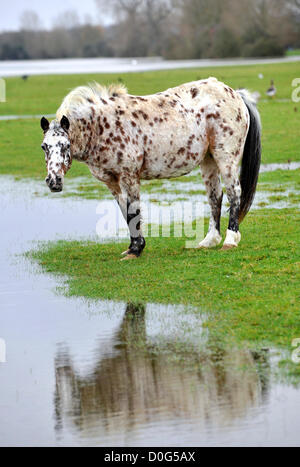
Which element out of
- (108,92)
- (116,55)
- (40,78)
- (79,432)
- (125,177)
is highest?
(116,55)

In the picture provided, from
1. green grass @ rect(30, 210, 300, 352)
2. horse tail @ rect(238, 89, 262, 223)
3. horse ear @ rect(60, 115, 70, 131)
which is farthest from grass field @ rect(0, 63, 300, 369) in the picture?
horse ear @ rect(60, 115, 70, 131)

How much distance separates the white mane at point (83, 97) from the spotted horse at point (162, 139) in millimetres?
11

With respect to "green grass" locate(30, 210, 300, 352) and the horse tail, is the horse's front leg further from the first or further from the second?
the horse tail

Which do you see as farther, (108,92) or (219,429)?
(108,92)

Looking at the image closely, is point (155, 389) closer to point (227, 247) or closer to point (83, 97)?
point (227, 247)

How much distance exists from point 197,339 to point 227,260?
2.97 m

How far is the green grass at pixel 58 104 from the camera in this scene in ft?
70.6

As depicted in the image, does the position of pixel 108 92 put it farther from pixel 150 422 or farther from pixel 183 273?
pixel 150 422

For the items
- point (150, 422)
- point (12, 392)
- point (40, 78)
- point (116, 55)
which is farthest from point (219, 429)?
point (116, 55)

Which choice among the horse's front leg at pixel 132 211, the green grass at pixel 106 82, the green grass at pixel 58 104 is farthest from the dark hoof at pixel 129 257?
the green grass at pixel 106 82

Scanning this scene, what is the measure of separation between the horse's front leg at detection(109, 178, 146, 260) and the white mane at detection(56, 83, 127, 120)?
97 cm

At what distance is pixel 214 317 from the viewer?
8.38m

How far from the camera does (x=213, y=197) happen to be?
11812 mm

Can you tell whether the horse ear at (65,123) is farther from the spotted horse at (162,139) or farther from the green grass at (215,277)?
the green grass at (215,277)
